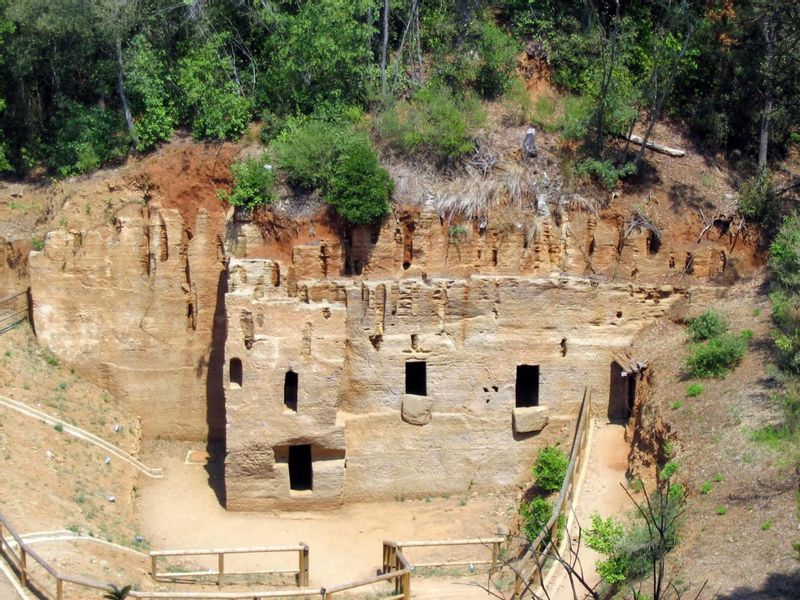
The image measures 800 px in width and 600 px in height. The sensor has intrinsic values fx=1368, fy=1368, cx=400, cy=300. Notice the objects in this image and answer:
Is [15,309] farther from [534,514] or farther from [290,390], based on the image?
[534,514]

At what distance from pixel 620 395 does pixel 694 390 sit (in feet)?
8.54

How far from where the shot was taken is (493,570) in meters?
26.0

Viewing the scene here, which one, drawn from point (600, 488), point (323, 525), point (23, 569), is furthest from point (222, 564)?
point (600, 488)

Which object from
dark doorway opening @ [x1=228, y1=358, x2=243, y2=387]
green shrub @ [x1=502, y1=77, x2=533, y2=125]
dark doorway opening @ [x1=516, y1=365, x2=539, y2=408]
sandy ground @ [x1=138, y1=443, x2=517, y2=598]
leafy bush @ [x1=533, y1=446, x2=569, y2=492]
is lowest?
sandy ground @ [x1=138, y1=443, x2=517, y2=598]

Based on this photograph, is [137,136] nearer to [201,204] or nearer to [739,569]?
[201,204]

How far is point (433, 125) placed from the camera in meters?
32.1

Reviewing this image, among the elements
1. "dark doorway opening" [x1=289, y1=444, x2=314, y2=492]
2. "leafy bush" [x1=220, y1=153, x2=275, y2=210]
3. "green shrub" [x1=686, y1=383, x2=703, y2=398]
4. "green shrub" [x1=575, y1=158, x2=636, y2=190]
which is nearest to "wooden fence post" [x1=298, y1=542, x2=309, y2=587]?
"dark doorway opening" [x1=289, y1=444, x2=314, y2=492]

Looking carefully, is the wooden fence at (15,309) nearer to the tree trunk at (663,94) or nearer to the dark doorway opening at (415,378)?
the dark doorway opening at (415,378)

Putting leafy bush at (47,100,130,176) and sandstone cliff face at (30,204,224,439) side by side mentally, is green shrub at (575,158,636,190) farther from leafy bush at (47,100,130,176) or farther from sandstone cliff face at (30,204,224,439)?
leafy bush at (47,100,130,176)

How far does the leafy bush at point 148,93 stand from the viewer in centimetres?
3281

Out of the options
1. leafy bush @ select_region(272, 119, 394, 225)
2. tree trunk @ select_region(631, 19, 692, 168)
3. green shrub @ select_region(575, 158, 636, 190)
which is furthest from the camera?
green shrub @ select_region(575, 158, 636, 190)

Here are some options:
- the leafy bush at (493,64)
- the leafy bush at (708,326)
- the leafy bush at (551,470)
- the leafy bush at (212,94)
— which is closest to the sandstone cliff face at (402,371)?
the leafy bush at (708,326)

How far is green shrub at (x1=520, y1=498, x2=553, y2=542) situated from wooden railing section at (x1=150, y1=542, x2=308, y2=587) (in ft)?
14.3

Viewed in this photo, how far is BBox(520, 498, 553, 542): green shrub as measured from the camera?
2639 centimetres
